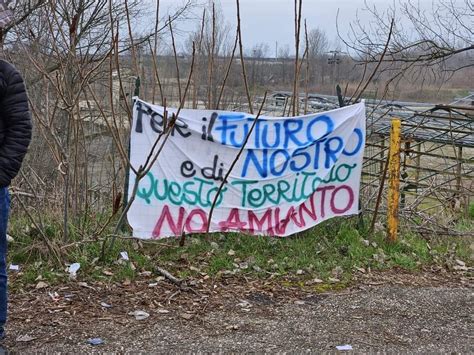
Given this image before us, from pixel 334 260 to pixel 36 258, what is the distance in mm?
2692

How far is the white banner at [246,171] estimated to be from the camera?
224 inches

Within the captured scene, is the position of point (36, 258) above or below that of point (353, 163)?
below

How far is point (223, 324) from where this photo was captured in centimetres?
414

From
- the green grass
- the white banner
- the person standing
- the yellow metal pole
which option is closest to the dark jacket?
the person standing

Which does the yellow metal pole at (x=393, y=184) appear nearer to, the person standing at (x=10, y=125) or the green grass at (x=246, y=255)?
the green grass at (x=246, y=255)

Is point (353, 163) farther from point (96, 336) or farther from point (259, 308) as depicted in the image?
point (96, 336)

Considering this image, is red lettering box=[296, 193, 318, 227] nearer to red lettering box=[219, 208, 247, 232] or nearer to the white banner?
the white banner

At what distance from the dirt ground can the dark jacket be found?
116 centimetres

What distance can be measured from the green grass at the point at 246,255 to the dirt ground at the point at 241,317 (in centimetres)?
21

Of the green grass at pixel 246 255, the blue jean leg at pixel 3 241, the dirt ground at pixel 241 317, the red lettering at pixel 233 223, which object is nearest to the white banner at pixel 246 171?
the red lettering at pixel 233 223

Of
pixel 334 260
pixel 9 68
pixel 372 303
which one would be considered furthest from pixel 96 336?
pixel 334 260

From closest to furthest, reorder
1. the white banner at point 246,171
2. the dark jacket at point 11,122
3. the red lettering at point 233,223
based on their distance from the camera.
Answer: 1. the dark jacket at point 11,122
2. the white banner at point 246,171
3. the red lettering at point 233,223

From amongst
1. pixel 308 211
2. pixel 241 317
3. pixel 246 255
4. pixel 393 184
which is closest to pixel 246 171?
pixel 308 211

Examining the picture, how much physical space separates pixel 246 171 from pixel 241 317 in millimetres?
1962
